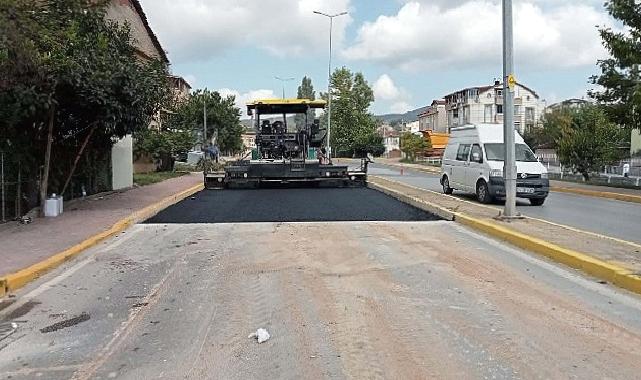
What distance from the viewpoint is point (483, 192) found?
1889 centimetres

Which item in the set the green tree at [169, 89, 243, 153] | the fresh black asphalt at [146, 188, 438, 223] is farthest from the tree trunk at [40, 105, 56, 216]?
the green tree at [169, 89, 243, 153]

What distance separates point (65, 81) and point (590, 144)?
2533 cm

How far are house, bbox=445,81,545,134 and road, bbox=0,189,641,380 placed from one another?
8950 cm

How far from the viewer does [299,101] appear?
976 inches

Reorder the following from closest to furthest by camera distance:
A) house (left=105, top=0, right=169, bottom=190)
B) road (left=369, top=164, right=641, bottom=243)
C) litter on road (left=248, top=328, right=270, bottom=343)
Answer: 1. litter on road (left=248, top=328, right=270, bottom=343)
2. road (left=369, top=164, right=641, bottom=243)
3. house (left=105, top=0, right=169, bottom=190)

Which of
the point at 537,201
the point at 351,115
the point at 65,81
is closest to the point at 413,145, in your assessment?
the point at 351,115

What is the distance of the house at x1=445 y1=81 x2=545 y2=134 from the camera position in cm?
9750

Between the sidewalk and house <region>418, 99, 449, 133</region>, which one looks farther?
house <region>418, 99, 449, 133</region>

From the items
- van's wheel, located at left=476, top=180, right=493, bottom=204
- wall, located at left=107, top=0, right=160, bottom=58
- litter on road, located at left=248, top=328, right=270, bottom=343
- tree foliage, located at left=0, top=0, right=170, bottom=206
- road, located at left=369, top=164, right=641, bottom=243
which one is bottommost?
litter on road, located at left=248, top=328, right=270, bottom=343

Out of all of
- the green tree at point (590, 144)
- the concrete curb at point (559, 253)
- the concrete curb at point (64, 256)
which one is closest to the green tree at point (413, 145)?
the green tree at point (590, 144)

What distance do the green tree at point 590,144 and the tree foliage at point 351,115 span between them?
6479 centimetres

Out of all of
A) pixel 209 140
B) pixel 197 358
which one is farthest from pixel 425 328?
pixel 209 140

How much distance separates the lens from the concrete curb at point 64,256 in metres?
7.67

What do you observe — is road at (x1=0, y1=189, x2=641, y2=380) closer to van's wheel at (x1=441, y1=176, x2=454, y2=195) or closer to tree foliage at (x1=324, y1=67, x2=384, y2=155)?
van's wheel at (x1=441, y1=176, x2=454, y2=195)
